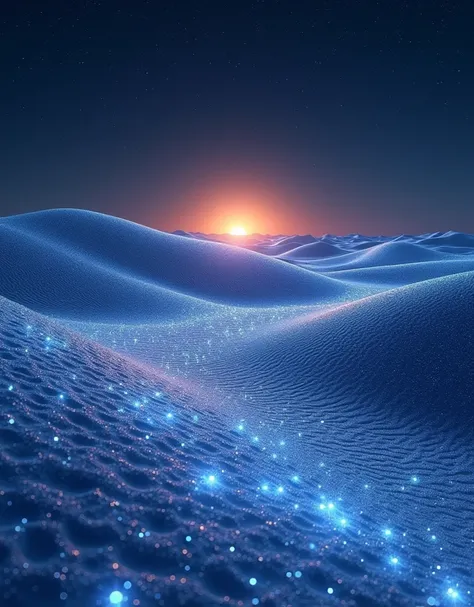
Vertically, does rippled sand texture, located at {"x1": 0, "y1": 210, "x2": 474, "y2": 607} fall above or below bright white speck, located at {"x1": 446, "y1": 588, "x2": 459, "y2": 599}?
above

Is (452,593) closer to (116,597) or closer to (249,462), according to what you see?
(249,462)

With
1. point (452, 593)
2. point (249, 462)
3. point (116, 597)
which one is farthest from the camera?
point (249, 462)

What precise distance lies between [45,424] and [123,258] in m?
20.8

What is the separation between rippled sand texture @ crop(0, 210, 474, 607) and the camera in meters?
2.03

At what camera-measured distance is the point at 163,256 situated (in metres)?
24.4

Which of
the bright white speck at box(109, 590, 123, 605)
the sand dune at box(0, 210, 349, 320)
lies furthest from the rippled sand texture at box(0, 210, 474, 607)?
the sand dune at box(0, 210, 349, 320)

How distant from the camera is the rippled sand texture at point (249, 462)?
2025mm

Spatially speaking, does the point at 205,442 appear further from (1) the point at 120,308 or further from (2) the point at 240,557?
(1) the point at 120,308

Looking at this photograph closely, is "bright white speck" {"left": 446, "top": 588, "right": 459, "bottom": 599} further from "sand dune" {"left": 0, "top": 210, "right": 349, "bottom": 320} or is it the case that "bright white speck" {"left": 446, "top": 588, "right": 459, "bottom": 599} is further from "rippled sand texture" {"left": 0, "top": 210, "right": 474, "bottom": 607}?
"sand dune" {"left": 0, "top": 210, "right": 349, "bottom": 320}

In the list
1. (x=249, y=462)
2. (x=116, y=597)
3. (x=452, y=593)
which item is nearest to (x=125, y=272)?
(x=249, y=462)

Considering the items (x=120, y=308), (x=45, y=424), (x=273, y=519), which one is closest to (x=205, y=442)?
(x=273, y=519)

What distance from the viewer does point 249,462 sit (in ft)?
11.8

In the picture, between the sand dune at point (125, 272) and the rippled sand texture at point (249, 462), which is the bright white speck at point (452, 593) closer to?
the rippled sand texture at point (249, 462)

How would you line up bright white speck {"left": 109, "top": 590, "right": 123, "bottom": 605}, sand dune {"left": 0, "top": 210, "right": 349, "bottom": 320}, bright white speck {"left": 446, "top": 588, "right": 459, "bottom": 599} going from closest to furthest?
bright white speck {"left": 109, "top": 590, "right": 123, "bottom": 605} < bright white speck {"left": 446, "top": 588, "right": 459, "bottom": 599} < sand dune {"left": 0, "top": 210, "right": 349, "bottom": 320}
